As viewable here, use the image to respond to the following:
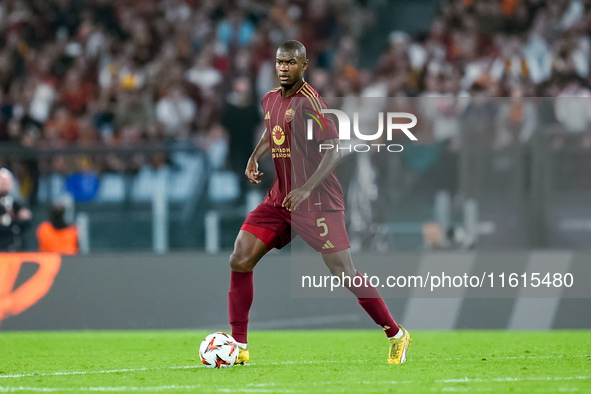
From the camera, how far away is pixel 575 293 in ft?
32.0

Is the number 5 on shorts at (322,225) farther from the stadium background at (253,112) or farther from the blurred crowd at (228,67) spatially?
the blurred crowd at (228,67)

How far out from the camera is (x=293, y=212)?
20.7 ft

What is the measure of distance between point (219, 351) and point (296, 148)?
4.67ft

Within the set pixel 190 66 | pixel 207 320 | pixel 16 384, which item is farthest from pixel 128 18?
pixel 16 384

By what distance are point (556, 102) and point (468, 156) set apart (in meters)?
1.02

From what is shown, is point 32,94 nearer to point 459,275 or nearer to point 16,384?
point 459,275

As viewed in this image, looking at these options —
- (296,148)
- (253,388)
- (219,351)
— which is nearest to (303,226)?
(296,148)

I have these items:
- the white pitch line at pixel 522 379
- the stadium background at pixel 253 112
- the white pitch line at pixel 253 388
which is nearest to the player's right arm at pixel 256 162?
the white pitch line at pixel 253 388

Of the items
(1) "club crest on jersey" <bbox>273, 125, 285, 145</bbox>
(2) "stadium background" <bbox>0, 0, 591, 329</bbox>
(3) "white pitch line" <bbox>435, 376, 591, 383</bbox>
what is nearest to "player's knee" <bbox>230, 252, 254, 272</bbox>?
(1) "club crest on jersey" <bbox>273, 125, 285, 145</bbox>

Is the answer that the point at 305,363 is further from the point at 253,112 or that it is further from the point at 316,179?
the point at 253,112

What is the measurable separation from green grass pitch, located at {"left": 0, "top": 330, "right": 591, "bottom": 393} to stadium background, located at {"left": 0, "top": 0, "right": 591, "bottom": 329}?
3.57 ft

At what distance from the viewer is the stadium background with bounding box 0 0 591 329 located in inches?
381

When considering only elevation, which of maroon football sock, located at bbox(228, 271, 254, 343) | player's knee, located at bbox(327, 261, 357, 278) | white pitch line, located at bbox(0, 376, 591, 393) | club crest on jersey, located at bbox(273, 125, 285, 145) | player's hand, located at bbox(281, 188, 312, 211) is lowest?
white pitch line, located at bbox(0, 376, 591, 393)

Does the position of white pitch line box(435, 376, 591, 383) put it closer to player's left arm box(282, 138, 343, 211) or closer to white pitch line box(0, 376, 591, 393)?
white pitch line box(0, 376, 591, 393)
